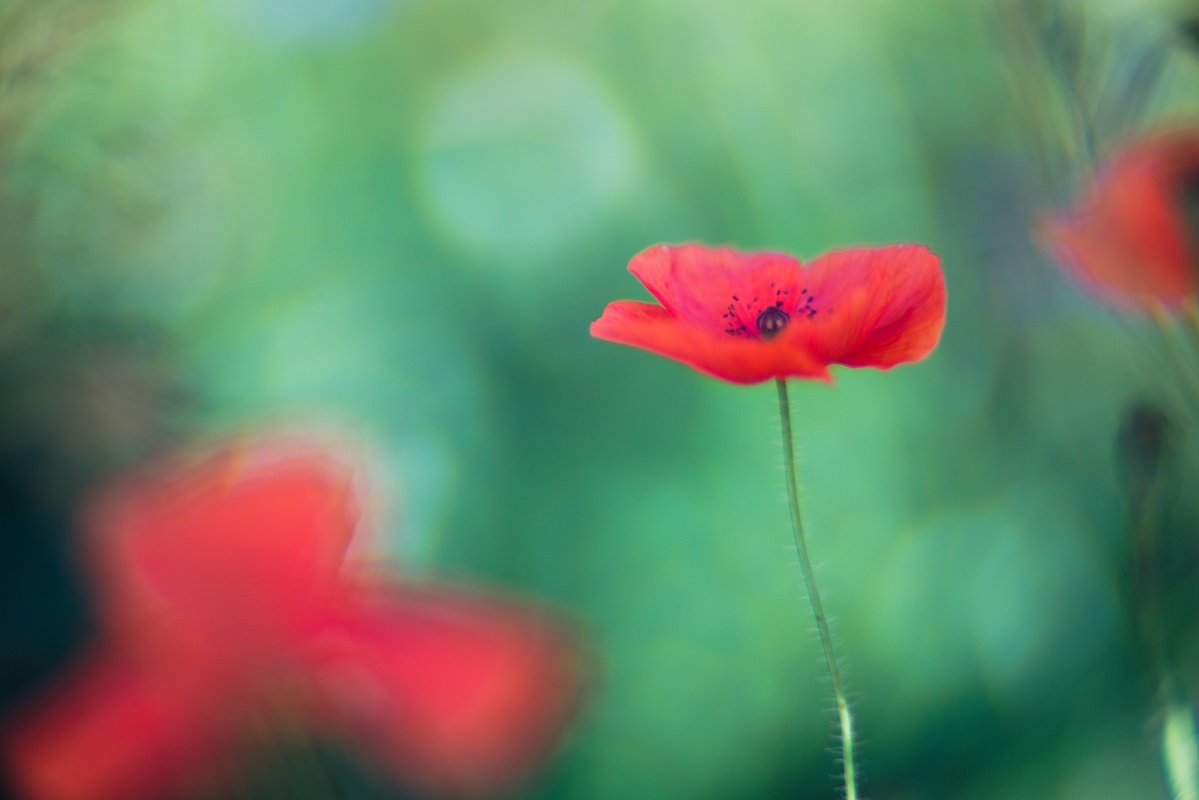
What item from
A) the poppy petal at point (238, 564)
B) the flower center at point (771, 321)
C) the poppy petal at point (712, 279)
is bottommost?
the poppy petal at point (238, 564)

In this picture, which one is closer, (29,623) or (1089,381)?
(29,623)

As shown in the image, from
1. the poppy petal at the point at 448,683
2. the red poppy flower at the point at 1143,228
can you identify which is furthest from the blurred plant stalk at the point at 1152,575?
the poppy petal at the point at 448,683

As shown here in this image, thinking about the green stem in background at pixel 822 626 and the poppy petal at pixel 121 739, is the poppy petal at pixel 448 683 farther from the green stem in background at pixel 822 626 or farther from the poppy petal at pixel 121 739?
the green stem in background at pixel 822 626

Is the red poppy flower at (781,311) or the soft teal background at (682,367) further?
the soft teal background at (682,367)

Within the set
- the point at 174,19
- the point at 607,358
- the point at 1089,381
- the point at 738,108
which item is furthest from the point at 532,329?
the point at 1089,381

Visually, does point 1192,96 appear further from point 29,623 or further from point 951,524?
point 29,623

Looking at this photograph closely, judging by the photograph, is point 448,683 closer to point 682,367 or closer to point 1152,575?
point 1152,575
